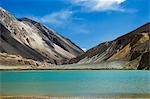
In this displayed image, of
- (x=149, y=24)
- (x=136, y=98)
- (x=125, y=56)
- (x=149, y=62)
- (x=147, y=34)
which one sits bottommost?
(x=136, y=98)

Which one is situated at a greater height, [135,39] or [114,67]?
[135,39]

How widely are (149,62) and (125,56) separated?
3421 centimetres

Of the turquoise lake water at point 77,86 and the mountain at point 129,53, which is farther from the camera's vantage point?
the mountain at point 129,53

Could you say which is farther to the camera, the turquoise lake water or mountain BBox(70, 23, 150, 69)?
mountain BBox(70, 23, 150, 69)

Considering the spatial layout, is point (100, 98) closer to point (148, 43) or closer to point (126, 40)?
point (148, 43)

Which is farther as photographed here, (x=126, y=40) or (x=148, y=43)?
(x=126, y=40)

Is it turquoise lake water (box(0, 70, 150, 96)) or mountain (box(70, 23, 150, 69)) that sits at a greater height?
mountain (box(70, 23, 150, 69))

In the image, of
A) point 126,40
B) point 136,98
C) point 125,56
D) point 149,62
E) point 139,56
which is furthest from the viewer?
point 126,40

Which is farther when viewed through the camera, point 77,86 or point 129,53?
point 129,53

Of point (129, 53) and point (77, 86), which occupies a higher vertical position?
point (129, 53)

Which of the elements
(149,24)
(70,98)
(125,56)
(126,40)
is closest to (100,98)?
(70,98)

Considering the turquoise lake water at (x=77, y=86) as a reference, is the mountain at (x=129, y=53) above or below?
above

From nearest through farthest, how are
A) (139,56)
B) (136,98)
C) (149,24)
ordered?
1. (136,98)
2. (139,56)
3. (149,24)

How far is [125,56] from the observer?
5512 inches
